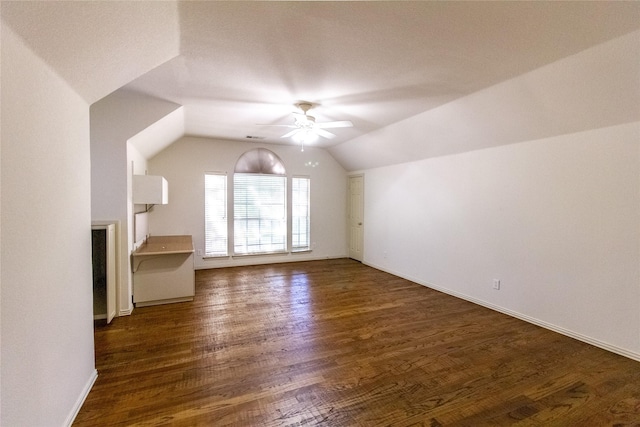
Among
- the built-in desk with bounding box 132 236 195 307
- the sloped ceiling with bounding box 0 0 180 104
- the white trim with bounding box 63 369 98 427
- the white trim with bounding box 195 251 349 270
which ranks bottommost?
the white trim with bounding box 63 369 98 427

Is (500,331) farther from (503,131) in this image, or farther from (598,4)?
(598,4)

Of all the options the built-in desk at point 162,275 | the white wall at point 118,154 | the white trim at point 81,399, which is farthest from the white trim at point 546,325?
the white wall at point 118,154

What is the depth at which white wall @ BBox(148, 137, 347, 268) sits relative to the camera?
5.56 meters

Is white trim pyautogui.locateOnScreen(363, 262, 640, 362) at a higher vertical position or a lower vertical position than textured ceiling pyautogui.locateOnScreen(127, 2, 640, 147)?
lower

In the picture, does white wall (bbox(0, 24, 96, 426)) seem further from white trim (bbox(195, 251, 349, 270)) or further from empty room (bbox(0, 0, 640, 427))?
white trim (bbox(195, 251, 349, 270))

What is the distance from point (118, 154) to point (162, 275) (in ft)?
5.43

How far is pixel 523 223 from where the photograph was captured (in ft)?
11.5

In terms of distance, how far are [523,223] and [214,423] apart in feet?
12.4

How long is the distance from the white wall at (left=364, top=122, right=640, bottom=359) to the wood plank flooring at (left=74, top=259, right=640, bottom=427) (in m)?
0.33

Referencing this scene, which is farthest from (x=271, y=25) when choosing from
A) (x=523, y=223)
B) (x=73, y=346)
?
(x=523, y=223)

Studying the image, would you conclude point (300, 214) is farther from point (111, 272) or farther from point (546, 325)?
point (546, 325)

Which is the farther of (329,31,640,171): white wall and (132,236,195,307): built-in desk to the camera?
(132,236,195,307): built-in desk

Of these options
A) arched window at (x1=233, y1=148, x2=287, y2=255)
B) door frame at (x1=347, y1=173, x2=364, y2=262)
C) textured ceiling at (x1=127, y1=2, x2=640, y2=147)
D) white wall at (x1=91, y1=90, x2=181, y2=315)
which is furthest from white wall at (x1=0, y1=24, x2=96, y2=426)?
door frame at (x1=347, y1=173, x2=364, y2=262)

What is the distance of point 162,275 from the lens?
3.92 metres
